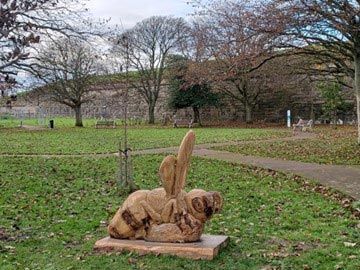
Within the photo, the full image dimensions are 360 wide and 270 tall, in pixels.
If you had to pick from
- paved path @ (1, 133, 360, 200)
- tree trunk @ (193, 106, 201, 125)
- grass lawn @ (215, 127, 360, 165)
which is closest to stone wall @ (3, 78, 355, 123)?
tree trunk @ (193, 106, 201, 125)

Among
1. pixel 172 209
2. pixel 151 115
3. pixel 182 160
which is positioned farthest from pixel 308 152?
pixel 151 115

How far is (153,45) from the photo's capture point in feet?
128

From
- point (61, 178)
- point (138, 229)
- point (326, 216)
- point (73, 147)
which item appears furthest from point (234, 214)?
point (73, 147)

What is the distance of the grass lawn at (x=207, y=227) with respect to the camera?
4828 millimetres

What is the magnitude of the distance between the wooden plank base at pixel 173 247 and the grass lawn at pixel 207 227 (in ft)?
0.30

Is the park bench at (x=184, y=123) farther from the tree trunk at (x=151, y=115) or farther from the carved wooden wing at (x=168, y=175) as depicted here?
the carved wooden wing at (x=168, y=175)

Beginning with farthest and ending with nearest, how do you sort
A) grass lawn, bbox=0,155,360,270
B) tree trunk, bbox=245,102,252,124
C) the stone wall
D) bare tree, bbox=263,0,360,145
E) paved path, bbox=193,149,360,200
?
the stone wall
tree trunk, bbox=245,102,252,124
bare tree, bbox=263,0,360,145
paved path, bbox=193,149,360,200
grass lawn, bbox=0,155,360,270

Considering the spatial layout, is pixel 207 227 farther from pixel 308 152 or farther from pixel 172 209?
pixel 308 152

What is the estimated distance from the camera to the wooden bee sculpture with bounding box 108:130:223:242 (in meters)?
5.04

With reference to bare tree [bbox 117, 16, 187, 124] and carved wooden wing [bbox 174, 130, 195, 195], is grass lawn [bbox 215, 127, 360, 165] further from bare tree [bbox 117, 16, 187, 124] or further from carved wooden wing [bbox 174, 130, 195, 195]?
bare tree [bbox 117, 16, 187, 124]

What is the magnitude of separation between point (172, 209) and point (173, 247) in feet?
1.33

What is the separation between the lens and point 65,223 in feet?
21.9

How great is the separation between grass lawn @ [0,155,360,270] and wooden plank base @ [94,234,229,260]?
0.09m

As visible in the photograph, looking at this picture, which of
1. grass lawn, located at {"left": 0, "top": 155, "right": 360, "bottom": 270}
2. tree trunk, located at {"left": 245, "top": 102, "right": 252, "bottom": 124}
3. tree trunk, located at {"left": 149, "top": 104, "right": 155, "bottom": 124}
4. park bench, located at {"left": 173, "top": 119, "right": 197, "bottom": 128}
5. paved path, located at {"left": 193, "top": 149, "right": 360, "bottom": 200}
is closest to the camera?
grass lawn, located at {"left": 0, "top": 155, "right": 360, "bottom": 270}
